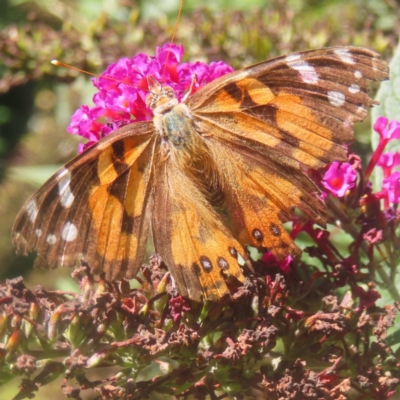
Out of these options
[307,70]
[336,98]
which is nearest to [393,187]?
[336,98]

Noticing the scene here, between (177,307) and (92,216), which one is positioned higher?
(92,216)

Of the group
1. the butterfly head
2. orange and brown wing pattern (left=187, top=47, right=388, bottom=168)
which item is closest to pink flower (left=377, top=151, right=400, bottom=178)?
orange and brown wing pattern (left=187, top=47, right=388, bottom=168)

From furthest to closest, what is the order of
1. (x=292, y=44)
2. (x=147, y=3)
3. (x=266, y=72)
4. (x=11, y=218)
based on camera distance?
1. (x=11, y=218)
2. (x=147, y=3)
3. (x=292, y=44)
4. (x=266, y=72)

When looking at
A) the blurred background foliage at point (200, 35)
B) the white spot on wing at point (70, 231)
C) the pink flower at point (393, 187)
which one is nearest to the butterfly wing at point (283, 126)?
the pink flower at point (393, 187)

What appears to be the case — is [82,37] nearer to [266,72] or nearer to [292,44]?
[292,44]

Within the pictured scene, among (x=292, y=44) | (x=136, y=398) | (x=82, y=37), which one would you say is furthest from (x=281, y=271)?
(x=82, y=37)

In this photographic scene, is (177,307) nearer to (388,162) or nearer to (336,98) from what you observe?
(336,98)

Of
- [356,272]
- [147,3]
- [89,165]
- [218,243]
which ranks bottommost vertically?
[356,272]
